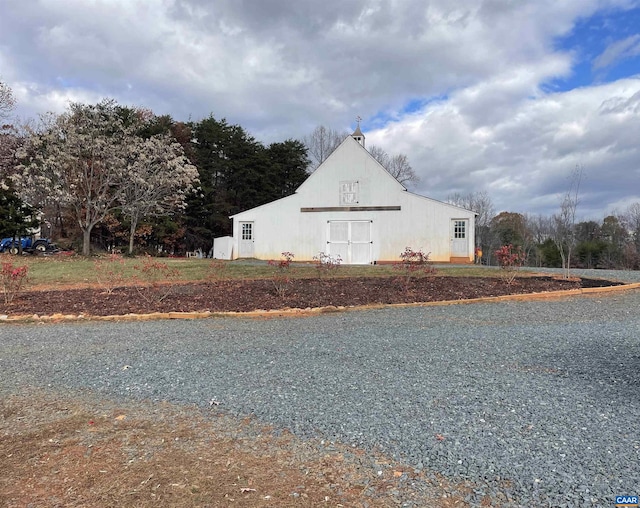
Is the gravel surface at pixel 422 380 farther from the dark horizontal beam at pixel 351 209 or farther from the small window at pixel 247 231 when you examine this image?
the small window at pixel 247 231

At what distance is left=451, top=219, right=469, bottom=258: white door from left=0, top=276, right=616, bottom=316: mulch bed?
25.8 feet

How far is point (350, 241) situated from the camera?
66.3 ft

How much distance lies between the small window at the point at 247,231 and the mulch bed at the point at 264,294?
34.0 ft

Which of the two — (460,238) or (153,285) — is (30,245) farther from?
(460,238)

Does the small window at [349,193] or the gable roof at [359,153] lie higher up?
the gable roof at [359,153]

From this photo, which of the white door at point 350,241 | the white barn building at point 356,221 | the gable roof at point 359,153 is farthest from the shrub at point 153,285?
the gable roof at point 359,153

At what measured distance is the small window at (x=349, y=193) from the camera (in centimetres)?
2031

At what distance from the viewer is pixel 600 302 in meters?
8.35

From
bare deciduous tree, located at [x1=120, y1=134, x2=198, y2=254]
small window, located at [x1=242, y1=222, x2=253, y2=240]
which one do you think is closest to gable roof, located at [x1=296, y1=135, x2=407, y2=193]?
small window, located at [x1=242, y1=222, x2=253, y2=240]

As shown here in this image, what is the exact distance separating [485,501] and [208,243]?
33.1 meters

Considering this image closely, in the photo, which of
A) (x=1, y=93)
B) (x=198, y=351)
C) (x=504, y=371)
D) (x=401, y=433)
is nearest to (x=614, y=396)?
(x=504, y=371)

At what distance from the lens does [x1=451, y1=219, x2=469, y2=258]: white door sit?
19266 mm

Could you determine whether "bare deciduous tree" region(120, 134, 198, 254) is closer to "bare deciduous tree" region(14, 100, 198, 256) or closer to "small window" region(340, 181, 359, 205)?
"bare deciduous tree" region(14, 100, 198, 256)

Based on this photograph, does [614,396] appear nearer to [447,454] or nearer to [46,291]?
[447,454]
